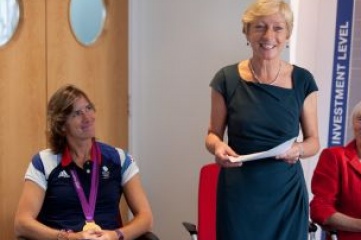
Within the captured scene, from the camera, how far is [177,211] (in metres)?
3.38

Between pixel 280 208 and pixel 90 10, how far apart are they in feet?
6.17

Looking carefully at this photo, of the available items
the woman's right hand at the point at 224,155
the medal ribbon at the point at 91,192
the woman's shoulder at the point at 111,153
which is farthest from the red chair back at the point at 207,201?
the woman's right hand at the point at 224,155

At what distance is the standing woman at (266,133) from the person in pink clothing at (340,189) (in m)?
0.49

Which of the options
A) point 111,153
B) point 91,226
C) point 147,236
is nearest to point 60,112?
point 111,153

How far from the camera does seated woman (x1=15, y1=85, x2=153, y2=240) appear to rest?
2.06 metres

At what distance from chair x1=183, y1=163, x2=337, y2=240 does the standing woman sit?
51 centimetres

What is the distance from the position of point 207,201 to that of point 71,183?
64 cm

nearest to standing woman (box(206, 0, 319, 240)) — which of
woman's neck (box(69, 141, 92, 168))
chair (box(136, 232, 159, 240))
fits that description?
chair (box(136, 232, 159, 240))

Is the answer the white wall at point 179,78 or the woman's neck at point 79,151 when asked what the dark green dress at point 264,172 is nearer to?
the woman's neck at point 79,151

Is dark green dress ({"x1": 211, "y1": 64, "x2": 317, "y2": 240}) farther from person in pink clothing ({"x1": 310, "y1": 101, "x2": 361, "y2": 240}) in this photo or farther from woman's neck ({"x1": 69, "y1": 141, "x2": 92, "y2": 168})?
woman's neck ({"x1": 69, "y1": 141, "x2": 92, "y2": 168})

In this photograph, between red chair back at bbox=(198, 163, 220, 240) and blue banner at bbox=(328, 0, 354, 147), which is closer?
red chair back at bbox=(198, 163, 220, 240)

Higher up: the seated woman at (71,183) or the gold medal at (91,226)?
the seated woman at (71,183)

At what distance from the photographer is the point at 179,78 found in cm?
325

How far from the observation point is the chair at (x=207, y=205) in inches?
90.2
